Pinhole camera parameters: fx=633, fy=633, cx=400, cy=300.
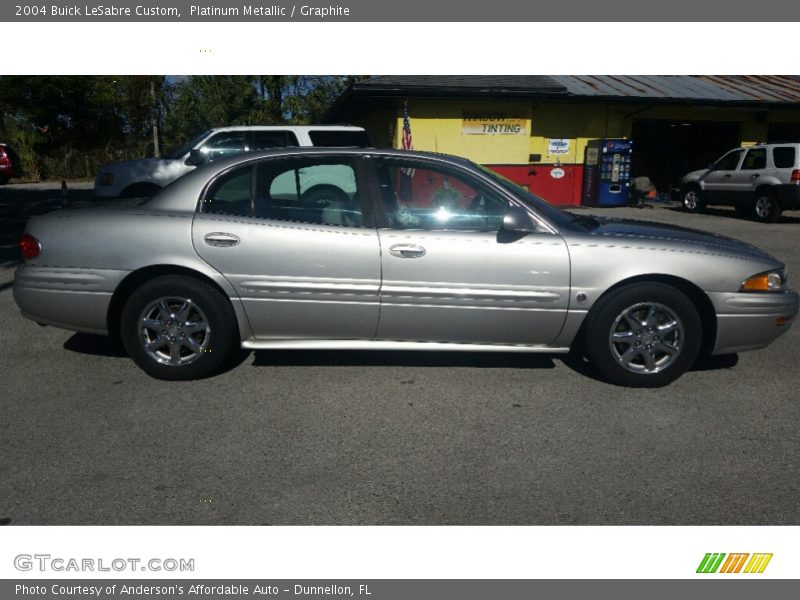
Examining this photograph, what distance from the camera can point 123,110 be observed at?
1320 inches

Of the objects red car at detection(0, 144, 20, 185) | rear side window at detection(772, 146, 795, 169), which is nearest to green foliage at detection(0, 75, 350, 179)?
red car at detection(0, 144, 20, 185)

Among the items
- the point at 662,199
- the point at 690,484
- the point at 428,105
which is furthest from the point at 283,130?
the point at 662,199

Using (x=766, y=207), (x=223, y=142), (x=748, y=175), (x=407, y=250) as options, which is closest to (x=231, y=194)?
(x=407, y=250)

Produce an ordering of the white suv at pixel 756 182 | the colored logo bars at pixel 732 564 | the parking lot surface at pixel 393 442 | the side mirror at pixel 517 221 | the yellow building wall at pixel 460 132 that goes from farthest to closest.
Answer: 1. the yellow building wall at pixel 460 132
2. the white suv at pixel 756 182
3. the side mirror at pixel 517 221
4. the parking lot surface at pixel 393 442
5. the colored logo bars at pixel 732 564

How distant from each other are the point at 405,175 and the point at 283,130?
6.76 m

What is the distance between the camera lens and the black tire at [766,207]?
1450cm

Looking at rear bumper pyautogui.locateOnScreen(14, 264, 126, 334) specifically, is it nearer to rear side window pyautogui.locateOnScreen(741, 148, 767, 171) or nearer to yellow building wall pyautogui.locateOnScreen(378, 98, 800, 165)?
yellow building wall pyautogui.locateOnScreen(378, 98, 800, 165)

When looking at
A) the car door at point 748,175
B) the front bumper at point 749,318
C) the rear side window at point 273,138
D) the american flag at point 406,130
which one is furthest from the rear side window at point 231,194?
the car door at point 748,175

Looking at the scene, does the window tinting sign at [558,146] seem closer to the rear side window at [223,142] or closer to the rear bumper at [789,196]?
the rear bumper at [789,196]

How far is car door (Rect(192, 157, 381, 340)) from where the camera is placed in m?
4.06

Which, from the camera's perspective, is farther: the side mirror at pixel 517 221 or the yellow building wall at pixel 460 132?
the yellow building wall at pixel 460 132

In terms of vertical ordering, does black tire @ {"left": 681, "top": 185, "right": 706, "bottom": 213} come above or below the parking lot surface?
above

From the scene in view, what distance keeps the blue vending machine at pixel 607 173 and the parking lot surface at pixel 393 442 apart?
13489 millimetres

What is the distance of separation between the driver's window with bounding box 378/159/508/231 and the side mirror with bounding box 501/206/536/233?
12cm
